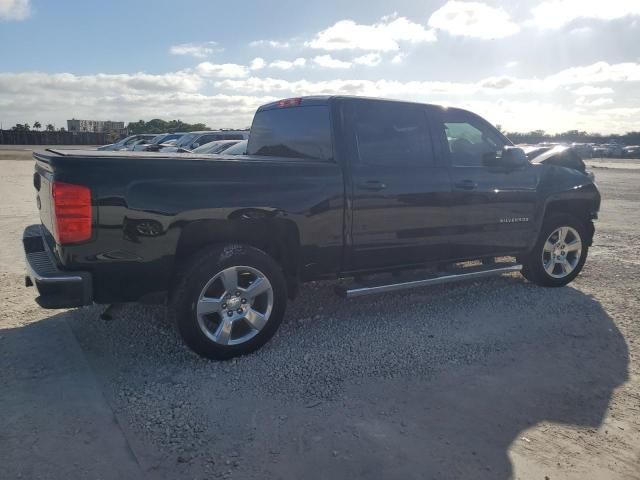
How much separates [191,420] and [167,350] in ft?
3.49

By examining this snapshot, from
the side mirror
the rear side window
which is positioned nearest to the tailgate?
the rear side window

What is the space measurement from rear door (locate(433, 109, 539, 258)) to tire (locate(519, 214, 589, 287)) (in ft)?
0.93

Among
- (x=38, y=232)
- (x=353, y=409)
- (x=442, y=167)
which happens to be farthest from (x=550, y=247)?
(x=38, y=232)

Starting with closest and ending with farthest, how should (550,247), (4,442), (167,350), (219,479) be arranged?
1. (219,479)
2. (4,442)
3. (167,350)
4. (550,247)

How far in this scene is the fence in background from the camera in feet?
223

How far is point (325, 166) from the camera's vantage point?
4.12 meters

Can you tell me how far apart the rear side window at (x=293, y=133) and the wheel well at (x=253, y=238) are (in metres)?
0.80

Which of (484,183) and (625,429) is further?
(484,183)

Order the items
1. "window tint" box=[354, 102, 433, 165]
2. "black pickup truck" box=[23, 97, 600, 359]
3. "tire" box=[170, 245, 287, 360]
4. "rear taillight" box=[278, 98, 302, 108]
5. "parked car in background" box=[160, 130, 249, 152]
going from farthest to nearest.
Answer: "parked car in background" box=[160, 130, 249, 152] < "rear taillight" box=[278, 98, 302, 108] < "window tint" box=[354, 102, 433, 165] < "tire" box=[170, 245, 287, 360] < "black pickup truck" box=[23, 97, 600, 359]

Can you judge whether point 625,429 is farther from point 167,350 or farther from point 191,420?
point 167,350

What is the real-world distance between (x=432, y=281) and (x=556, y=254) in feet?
6.23

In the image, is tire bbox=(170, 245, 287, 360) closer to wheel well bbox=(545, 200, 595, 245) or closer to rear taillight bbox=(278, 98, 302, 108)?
rear taillight bbox=(278, 98, 302, 108)

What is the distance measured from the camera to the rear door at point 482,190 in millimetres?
4867

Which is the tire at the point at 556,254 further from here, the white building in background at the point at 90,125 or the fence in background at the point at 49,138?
the white building in background at the point at 90,125
